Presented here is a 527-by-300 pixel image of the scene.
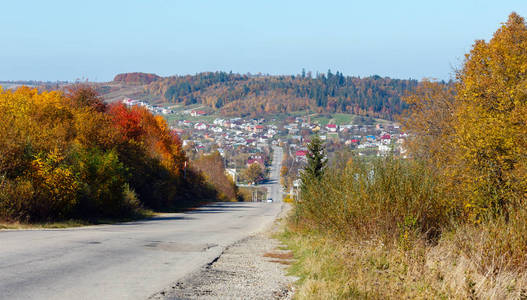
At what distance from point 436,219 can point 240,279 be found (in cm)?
507

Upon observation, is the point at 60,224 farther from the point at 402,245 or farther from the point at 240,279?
the point at 402,245

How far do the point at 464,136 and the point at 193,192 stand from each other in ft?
210

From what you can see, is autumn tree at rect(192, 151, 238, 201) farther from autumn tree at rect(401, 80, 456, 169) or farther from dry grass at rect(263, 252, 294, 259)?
dry grass at rect(263, 252, 294, 259)

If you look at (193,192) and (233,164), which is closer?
(193,192)

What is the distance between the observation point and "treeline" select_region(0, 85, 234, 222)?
26141 millimetres

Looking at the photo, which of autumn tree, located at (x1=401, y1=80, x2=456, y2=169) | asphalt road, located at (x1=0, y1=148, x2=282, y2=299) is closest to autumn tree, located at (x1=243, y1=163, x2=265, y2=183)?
autumn tree, located at (x1=401, y1=80, x2=456, y2=169)

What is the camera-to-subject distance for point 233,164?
189375 mm

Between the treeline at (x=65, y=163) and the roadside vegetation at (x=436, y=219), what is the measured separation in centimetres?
1160

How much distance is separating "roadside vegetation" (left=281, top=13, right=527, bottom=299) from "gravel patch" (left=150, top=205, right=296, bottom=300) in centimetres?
56

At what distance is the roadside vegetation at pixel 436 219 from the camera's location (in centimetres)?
1004

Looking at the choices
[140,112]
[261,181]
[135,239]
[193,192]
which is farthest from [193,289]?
[261,181]

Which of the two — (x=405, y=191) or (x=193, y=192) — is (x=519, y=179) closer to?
(x=405, y=191)

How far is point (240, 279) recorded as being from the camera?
12.2 m

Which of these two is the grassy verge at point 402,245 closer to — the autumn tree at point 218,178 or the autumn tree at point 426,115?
the autumn tree at point 426,115
